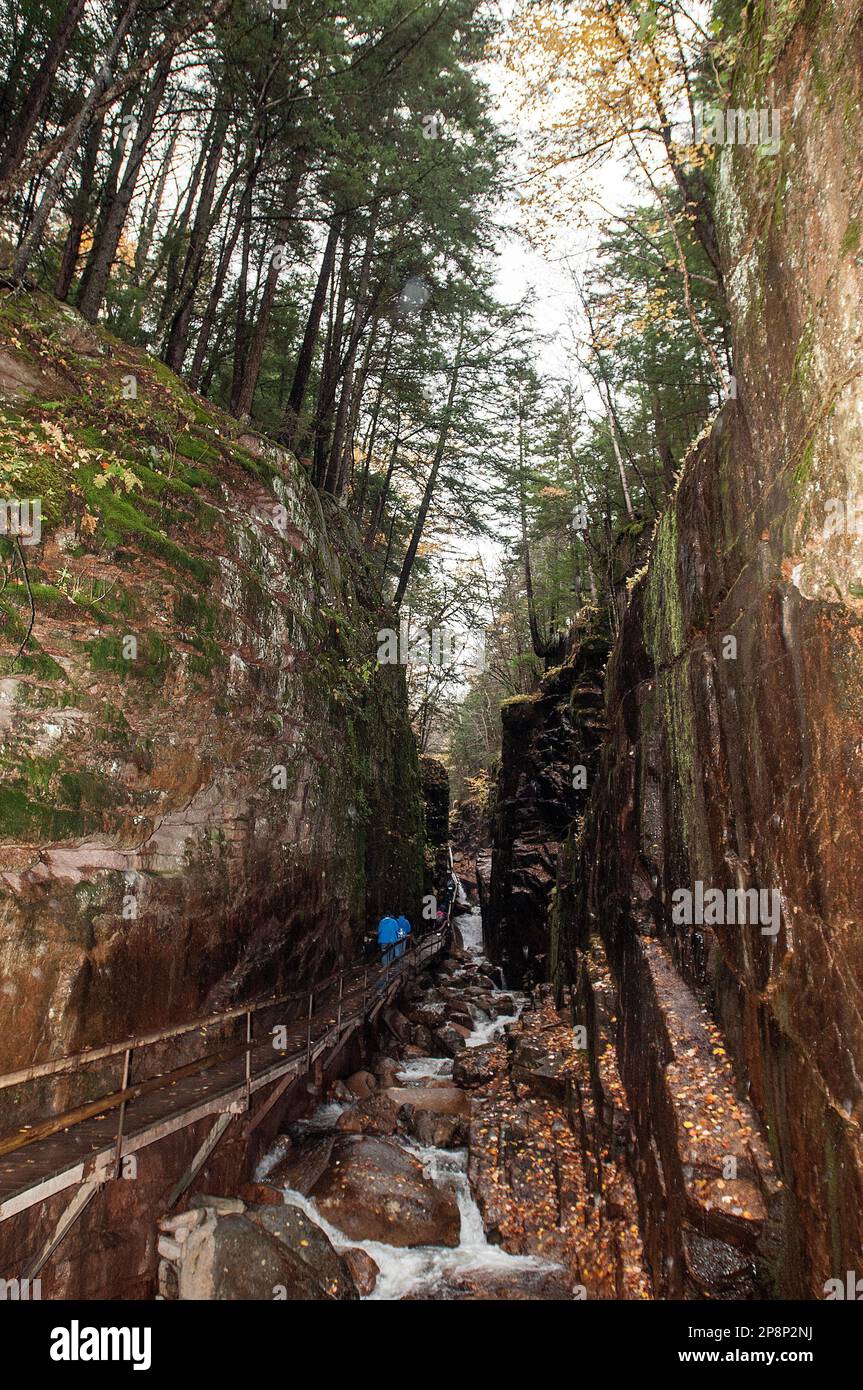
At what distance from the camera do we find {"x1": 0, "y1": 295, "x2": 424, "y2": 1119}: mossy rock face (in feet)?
21.0

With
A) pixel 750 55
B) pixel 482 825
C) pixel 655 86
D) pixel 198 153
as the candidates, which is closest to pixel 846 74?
pixel 750 55

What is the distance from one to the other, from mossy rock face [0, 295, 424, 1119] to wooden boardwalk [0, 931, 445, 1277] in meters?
0.57

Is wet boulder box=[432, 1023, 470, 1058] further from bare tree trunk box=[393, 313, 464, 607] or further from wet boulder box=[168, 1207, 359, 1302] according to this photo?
bare tree trunk box=[393, 313, 464, 607]

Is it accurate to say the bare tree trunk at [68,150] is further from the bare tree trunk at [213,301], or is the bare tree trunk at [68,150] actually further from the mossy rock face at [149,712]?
the bare tree trunk at [213,301]

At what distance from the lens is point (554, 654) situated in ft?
86.4

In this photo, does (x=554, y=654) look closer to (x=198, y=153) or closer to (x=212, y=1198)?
(x=198, y=153)

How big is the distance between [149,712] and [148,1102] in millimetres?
4331

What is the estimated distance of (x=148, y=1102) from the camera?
6.77 m

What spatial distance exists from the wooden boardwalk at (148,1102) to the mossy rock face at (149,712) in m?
0.57

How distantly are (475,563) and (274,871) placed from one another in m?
23.5

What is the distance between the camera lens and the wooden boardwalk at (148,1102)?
520 cm

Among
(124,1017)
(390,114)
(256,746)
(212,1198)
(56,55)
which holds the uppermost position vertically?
(390,114)

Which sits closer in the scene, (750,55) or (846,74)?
(846,74)

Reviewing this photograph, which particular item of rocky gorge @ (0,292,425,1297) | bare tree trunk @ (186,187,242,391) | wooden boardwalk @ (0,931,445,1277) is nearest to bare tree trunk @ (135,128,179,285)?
bare tree trunk @ (186,187,242,391)
